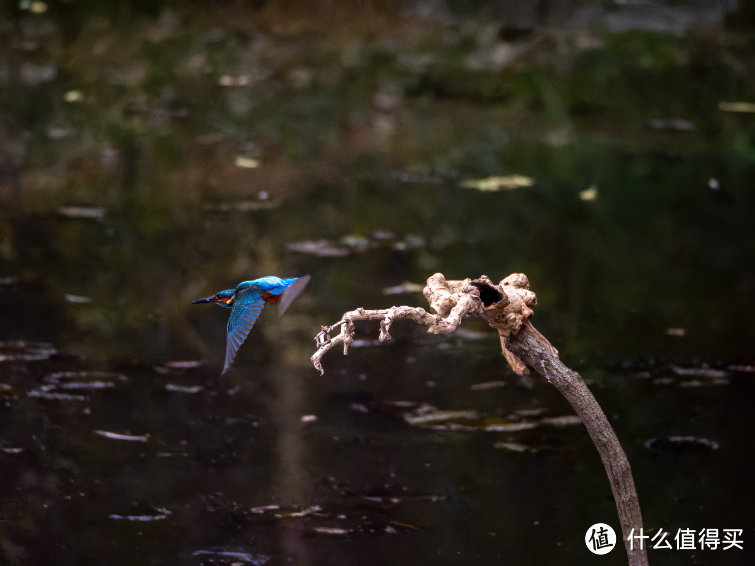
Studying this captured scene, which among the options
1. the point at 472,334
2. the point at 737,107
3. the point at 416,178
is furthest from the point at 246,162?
the point at 737,107

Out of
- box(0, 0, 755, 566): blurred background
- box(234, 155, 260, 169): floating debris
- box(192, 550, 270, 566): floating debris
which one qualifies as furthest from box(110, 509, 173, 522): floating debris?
box(234, 155, 260, 169): floating debris

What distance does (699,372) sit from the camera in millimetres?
1098

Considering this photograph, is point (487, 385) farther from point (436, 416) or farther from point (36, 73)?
point (36, 73)

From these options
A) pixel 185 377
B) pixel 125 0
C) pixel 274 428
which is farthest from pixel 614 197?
pixel 125 0

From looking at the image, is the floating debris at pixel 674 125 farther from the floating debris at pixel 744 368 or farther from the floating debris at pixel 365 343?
the floating debris at pixel 365 343

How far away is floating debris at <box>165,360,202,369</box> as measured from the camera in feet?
3.76

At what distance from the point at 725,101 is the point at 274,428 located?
1.18 meters

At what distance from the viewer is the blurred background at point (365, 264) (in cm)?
110

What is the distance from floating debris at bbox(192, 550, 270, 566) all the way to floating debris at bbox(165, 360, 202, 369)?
0.41 metres

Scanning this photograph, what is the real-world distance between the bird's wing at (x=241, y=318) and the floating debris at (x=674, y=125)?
0.90 metres

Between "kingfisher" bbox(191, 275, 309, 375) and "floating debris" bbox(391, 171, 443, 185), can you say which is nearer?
"kingfisher" bbox(191, 275, 309, 375)

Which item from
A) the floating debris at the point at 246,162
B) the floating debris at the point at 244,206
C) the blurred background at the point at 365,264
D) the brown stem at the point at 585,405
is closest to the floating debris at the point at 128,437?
the blurred background at the point at 365,264

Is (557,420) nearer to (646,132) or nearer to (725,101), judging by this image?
(646,132)

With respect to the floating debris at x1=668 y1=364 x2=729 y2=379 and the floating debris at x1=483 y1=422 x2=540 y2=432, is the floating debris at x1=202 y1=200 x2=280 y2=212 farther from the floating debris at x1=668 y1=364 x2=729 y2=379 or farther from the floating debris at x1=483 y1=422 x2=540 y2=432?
the floating debris at x1=668 y1=364 x2=729 y2=379
